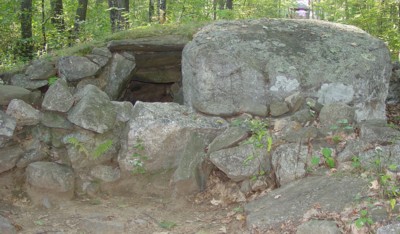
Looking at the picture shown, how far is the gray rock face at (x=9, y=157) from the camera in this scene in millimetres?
5458

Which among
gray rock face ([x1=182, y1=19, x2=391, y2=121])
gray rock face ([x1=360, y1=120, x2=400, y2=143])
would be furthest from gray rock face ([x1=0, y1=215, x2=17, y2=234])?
gray rock face ([x1=360, y1=120, x2=400, y2=143])

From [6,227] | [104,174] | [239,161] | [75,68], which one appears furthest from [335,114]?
[6,227]

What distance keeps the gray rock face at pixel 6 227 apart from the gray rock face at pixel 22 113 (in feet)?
Answer: 4.95

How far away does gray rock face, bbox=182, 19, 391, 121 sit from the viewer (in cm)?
611

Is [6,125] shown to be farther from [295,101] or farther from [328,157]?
[328,157]

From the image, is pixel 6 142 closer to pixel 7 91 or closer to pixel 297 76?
pixel 7 91

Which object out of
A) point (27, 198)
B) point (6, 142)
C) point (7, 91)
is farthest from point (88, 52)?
point (27, 198)

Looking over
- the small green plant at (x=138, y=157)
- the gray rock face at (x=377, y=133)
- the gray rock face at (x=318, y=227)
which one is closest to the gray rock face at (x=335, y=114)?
the gray rock face at (x=377, y=133)

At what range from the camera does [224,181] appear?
5508 mm

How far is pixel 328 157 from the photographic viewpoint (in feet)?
15.7

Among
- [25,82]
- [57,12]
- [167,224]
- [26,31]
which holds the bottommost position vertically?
[167,224]

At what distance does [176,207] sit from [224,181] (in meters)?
0.73

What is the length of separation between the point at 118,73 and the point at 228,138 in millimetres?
2609

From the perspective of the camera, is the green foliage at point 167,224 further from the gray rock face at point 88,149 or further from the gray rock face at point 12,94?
the gray rock face at point 12,94
